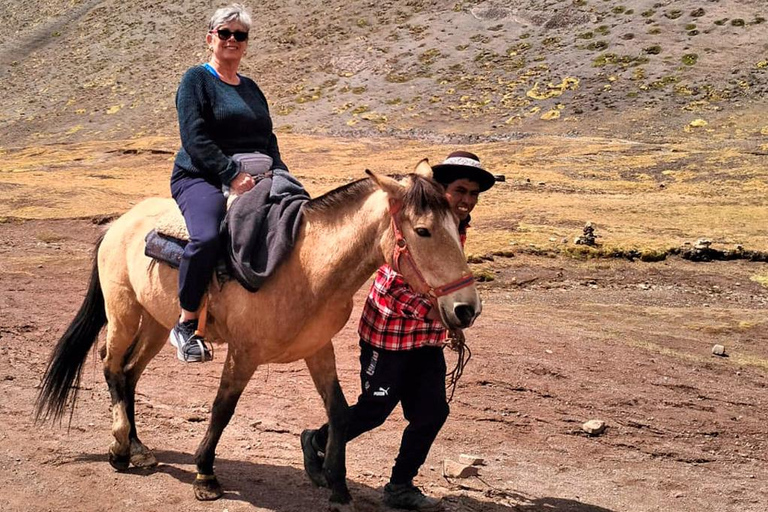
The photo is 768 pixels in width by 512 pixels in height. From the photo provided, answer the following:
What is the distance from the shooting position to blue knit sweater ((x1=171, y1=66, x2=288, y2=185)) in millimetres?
4996

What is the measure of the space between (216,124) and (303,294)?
137 cm

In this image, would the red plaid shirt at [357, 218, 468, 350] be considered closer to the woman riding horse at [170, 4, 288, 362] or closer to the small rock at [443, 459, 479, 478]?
the woman riding horse at [170, 4, 288, 362]

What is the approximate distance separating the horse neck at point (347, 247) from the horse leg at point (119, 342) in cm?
193

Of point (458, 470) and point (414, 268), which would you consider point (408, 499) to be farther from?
point (414, 268)

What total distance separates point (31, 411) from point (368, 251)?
415 centimetres

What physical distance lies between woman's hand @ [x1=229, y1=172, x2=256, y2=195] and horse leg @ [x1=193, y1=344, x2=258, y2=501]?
1061 mm

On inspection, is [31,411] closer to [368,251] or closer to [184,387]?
[184,387]

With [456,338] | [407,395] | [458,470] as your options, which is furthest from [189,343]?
[458,470]

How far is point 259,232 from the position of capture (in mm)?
4953

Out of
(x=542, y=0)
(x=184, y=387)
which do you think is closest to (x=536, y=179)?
(x=184, y=387)

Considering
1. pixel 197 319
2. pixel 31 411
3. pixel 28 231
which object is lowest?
pixel 28 231

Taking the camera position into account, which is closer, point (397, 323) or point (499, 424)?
point (397, 323)

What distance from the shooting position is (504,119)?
45.2 metres

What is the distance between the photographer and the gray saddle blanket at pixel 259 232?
4.82m
